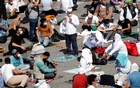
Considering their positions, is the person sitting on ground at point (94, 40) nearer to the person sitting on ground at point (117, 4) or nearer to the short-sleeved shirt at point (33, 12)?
the short-sleeved shirt at point (33, 12)

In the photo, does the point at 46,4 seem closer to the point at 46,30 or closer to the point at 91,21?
the point at 91,21

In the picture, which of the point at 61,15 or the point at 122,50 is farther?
the point at 61,15

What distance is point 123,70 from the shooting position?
14539mm

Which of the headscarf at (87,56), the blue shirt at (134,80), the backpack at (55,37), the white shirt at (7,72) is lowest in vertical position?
the backpack at (55,37)

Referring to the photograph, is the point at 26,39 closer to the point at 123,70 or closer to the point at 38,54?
the point at 38,54

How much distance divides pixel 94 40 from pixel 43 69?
3469mm

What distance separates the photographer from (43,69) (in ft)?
51.5

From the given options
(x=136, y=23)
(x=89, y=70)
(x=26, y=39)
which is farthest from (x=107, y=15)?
(x=89, y=70)

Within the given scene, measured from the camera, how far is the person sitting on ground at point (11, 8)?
25.0 m

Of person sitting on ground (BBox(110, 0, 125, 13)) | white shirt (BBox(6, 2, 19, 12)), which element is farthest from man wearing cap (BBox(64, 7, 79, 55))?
white shirt (BBox(6, 2, 19, 12))

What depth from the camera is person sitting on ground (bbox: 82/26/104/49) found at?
18.5 m

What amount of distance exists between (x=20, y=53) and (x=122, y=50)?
364 cm

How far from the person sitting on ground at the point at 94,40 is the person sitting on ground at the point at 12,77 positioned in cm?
375

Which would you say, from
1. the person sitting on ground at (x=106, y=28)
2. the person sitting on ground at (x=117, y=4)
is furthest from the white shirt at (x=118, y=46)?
the person sitting on ground at (x=117, y=4)
